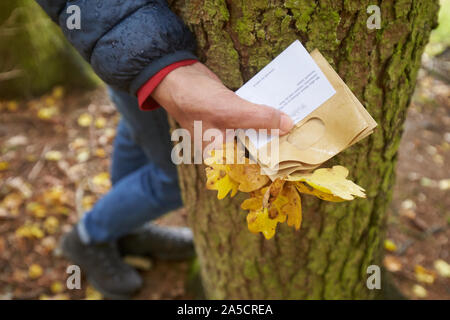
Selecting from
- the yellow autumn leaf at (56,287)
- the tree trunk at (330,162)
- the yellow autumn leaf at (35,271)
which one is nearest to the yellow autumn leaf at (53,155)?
the yellow autumn leaf at (35,271)

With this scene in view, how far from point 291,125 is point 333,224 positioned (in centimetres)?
51

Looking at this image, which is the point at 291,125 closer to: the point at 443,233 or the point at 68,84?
the point at 443,233

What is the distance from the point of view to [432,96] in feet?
11.0

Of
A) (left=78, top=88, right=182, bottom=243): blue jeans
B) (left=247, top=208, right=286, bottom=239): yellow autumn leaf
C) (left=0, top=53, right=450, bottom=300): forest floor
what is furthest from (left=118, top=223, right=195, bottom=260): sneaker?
(left=247, top=208, right=286, bottom=239): yellow autumn leaf

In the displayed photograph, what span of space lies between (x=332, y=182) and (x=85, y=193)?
2.11 meters

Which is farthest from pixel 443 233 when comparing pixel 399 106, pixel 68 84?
pixel 68 84

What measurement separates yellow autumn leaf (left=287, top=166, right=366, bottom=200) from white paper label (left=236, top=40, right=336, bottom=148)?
11cm

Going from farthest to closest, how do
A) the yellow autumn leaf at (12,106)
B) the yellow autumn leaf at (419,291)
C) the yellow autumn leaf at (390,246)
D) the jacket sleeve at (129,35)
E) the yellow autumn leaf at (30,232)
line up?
the yellow autumn leaf at (12,106) → the yellow autumn leaf at (30,232) → the yellow autumn leaf at (390,246) → the yellow autumn leaf at (419,291) → the jacket sleeve at (129,35)

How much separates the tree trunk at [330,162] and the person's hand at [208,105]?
125 mm

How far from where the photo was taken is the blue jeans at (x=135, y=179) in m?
1.31

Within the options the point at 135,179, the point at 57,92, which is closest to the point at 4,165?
the point at 57,92

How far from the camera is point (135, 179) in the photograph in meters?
1.63

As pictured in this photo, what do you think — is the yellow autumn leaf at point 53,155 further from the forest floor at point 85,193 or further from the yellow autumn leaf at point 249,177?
the yellow autumn leaf at point 249,177

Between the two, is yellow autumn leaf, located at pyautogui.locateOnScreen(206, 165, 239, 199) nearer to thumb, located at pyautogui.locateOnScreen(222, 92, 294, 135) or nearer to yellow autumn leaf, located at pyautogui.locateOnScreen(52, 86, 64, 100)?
thumb, located at pyautogui.locateOnScreen(222, 92, 294, 135)
